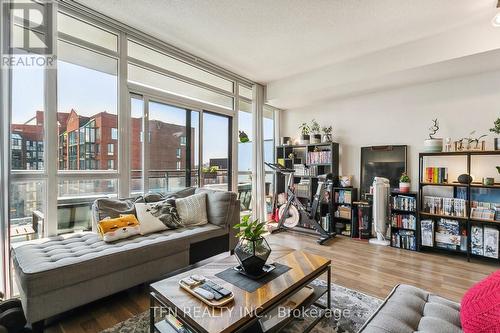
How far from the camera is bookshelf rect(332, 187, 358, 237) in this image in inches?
169

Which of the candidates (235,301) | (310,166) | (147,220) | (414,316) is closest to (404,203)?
(310,166)

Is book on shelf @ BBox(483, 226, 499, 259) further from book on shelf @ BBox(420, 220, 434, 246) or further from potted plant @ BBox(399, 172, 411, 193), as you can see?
potted plant @ BBox(399, 172, 411, 193)

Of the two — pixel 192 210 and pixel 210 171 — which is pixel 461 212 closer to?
pixel 192 210

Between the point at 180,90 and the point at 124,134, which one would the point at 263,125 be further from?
the point at 124,134

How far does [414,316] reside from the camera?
126 centimetres

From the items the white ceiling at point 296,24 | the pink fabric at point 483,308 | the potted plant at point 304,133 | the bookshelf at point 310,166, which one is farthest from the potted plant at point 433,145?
the pink fabric at point 483,308

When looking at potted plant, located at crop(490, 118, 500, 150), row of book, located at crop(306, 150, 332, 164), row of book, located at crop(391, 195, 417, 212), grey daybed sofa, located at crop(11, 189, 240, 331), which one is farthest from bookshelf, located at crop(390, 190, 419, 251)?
grey daybed sofa, located at crop(11, 189, 240, 331)

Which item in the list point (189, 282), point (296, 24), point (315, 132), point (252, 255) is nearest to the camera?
point (189, 282)

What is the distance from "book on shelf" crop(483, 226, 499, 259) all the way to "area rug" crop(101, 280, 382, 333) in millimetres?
2053

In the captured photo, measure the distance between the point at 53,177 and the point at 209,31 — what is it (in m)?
2.43

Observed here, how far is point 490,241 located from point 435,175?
99 centimetres

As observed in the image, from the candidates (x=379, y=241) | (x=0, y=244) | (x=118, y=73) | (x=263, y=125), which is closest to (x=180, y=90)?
(x=118, y=73)

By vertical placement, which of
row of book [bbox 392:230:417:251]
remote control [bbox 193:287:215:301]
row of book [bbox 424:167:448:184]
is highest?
row of book [bbox 424:167:448:184]

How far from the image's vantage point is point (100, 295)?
78.2 inches
